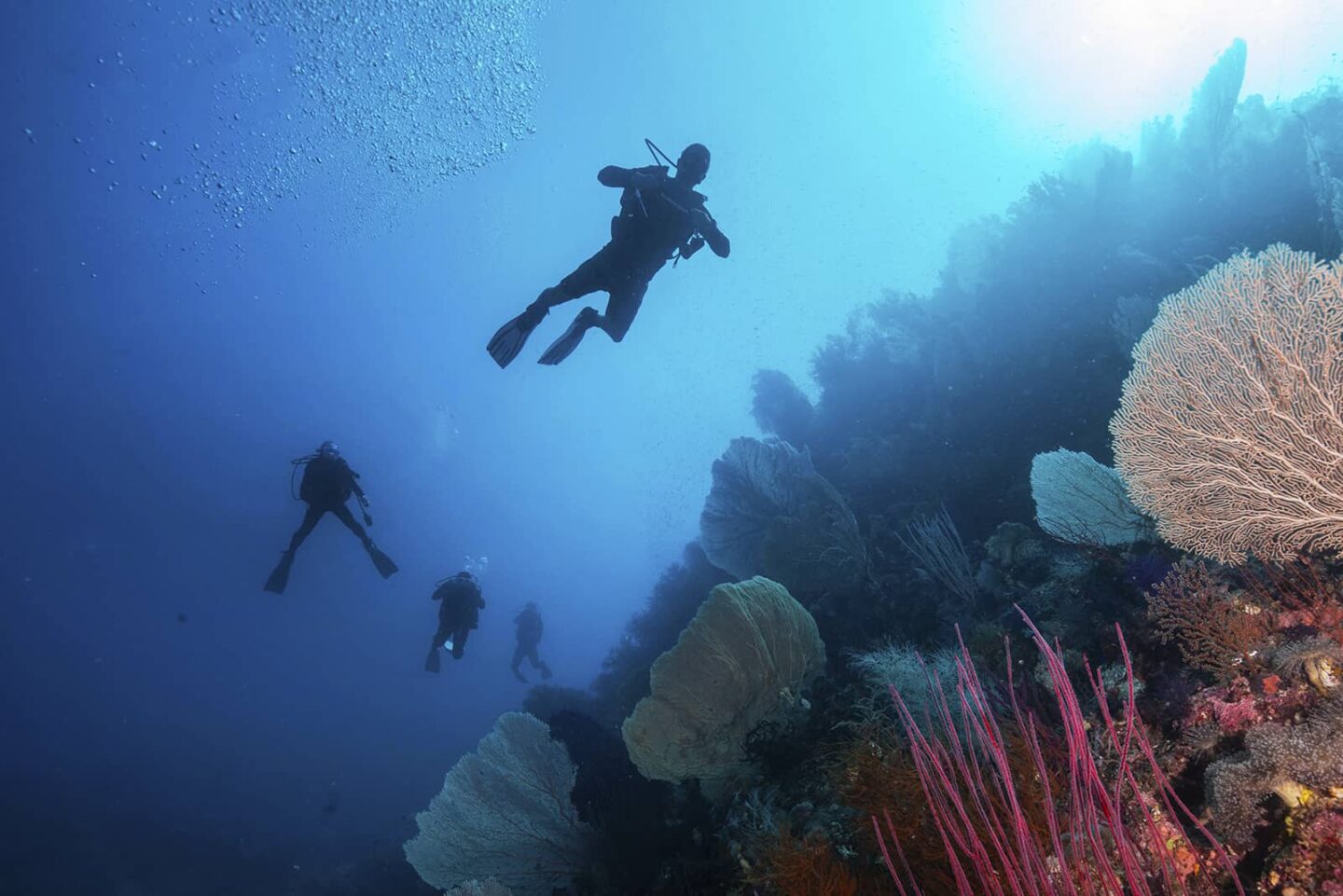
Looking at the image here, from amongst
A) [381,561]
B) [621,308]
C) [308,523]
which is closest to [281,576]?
[308,523]

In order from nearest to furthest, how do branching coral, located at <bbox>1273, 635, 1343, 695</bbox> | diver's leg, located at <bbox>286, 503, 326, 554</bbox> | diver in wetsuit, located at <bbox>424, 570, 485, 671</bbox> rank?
branching coral, located at <bbox>1273, 635, 1343, 695</bbox> < diver's leg, located at <bbox>286, 503, 326, 554</bbox> < diver in wetsuit, located at <bbox>424, 570, 485, 671</bbox>

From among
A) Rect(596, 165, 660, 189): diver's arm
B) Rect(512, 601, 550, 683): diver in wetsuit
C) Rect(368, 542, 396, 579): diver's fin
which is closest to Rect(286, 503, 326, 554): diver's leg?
Rect(368, 542, 396, 579): diver's fin

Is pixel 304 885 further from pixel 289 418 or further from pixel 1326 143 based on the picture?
pixel 289 418

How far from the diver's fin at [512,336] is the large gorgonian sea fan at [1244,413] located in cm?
631

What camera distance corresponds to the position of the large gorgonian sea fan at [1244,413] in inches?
Result: 103

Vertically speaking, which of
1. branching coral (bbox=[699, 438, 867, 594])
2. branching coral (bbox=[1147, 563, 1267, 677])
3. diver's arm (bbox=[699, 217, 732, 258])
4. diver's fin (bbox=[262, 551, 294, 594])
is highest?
diver's fin (bbox=[262, 551, 294, 594])

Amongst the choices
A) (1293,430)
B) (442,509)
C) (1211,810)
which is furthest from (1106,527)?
(442,509)

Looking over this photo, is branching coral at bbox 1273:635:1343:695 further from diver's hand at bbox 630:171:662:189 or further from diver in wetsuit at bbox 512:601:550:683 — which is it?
diver in wetsuit at bbox 512:601:550:683

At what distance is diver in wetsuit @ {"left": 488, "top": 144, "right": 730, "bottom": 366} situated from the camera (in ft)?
22.9

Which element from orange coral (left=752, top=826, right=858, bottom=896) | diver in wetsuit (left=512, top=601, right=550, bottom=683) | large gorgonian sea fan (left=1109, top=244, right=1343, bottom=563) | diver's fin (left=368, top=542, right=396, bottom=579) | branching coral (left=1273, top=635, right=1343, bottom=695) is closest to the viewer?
branching coral (left=1273, top=635, right=1343, bottom=695)

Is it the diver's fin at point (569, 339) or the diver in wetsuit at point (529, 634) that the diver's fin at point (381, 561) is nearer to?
the diver's fin at point (569, 339)

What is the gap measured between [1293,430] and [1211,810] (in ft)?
5.55

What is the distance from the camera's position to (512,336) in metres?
7.69

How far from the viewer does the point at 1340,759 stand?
2111mm
